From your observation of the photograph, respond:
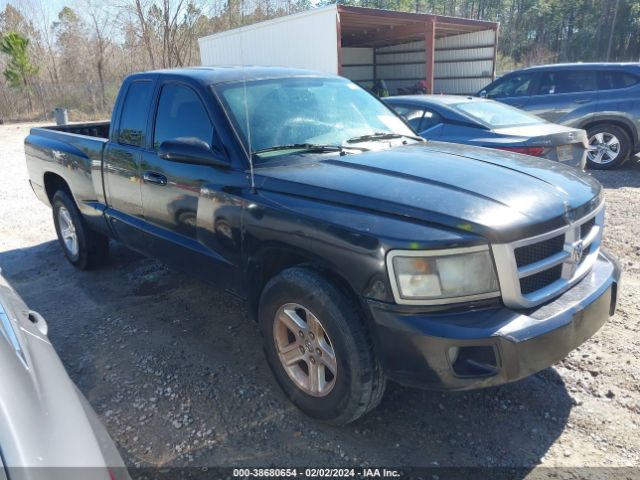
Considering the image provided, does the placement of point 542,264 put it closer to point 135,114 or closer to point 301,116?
point 301,116

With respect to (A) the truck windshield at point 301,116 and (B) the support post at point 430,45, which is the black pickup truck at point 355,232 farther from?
(B) the support post at point 430,45

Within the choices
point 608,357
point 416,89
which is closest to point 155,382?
point 608,357

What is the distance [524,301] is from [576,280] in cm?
48

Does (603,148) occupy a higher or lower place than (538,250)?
lower

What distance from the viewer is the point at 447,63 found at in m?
21.8

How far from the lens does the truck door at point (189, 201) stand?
3.10 metres

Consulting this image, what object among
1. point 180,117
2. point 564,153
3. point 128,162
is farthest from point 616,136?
point 128,162

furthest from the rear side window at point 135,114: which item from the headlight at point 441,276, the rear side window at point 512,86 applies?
the rear side window at point 512,86

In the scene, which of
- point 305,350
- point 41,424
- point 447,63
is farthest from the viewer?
point 447,63

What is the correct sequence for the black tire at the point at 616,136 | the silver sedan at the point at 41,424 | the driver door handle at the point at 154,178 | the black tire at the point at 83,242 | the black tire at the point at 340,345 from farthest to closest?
the black tire at the point at 616,136, the black tire at the point at 83,242, the driver door handle at the point at 154,178, the black tire at the point at 340,345, the silver sedan at the point at 41,424

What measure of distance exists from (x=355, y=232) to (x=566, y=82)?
8.88 meters

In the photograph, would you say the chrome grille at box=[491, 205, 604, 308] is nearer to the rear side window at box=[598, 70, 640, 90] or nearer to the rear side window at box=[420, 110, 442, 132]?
the rear side window at box=[420, 110, 442, 132]

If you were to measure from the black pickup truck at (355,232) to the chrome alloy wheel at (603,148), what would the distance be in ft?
22.3

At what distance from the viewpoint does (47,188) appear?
18.4 feet
